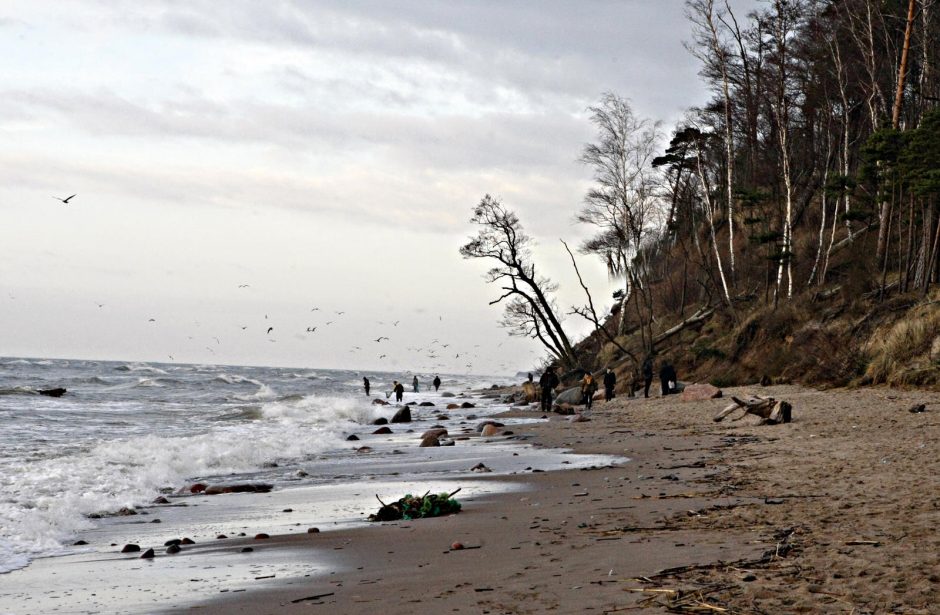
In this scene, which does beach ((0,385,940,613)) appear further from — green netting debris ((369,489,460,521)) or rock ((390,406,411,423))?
rock ((390,406,411,423))

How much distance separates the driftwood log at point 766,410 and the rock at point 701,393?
6.39 meters

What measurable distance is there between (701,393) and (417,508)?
17.5 metres

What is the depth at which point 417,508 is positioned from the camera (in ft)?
32.4

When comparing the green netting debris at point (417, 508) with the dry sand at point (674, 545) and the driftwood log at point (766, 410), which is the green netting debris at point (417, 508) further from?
the driftwood log at point (766, 410)

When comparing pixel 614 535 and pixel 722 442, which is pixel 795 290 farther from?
pixel 614 535

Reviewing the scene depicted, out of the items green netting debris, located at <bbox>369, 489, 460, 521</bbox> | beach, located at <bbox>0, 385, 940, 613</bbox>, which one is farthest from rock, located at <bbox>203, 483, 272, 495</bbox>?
green netting debris, located at <bbox>369, 489, 460, 521</bbox>

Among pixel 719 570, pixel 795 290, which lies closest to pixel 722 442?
pixel 719 570

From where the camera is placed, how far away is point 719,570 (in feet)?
17.3

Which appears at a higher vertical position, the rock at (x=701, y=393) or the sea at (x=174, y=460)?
the rock at (x=701, y=393)

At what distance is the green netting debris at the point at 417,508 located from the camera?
32.1 feet

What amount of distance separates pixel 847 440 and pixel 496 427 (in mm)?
12839

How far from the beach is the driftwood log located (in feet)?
13.0

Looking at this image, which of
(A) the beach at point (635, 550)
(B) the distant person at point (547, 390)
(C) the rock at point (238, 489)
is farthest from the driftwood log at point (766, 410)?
(B) the distant person at point (547, 390)

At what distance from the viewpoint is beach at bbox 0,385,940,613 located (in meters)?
4.87
